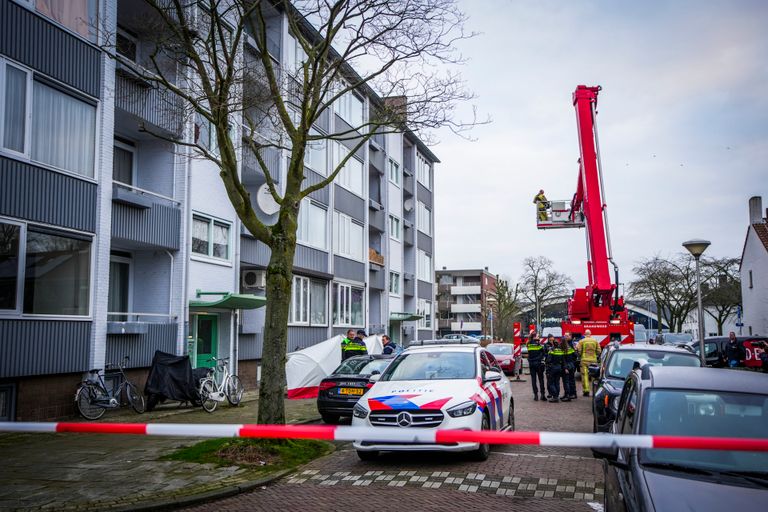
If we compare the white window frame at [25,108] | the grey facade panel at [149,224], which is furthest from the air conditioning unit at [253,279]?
the white window frame at [25,108]

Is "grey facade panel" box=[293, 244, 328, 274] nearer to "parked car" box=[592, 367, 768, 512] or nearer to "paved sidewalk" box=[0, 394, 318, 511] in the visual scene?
"paved sidewalk" box=[0, 394, 318, 511]

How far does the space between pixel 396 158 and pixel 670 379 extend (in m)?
33.1

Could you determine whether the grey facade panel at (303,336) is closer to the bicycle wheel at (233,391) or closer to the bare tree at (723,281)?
the bicycle wheel at (233,391)

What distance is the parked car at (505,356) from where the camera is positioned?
28500 mm

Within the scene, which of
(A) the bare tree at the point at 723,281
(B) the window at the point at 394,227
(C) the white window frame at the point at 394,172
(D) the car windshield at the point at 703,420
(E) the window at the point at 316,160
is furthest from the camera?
(A) the bare tree at the point at 723,281

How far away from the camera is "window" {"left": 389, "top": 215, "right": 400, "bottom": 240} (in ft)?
120

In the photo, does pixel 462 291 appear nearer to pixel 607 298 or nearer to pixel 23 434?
pixel 607 298

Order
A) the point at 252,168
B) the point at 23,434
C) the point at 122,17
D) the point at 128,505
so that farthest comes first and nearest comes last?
the point at 252,168 < the point at 122,17 < the point at 23,434 < the point at 128,505

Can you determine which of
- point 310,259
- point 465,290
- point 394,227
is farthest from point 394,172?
point 465,290

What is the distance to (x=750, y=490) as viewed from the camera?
4.17 m

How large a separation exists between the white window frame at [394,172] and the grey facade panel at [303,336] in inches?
483

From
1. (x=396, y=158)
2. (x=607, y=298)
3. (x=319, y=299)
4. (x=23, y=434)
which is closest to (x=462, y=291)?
(x=396, y=158)

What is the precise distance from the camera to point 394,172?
1489 inches

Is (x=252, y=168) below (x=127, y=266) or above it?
above
